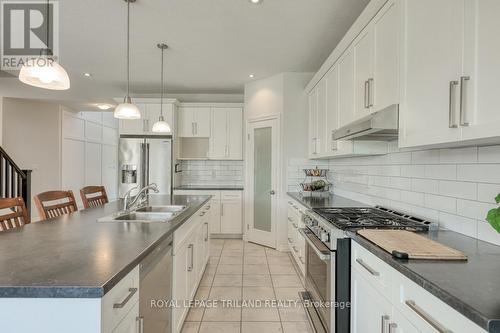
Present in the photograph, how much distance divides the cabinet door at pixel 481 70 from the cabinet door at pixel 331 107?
1635 mm

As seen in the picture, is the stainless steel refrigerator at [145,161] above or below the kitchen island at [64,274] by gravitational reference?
above

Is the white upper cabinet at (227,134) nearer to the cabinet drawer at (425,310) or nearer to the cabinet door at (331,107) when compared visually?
the cabinet door at (331,107)

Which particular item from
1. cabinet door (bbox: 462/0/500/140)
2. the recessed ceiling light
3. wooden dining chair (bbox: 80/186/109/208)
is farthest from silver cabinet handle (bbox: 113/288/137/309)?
the recessed ceiling light

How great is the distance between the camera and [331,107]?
292 centimetres

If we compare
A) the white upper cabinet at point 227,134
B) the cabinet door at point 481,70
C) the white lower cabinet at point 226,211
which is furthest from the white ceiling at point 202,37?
the white lower cabinet at point 226,211

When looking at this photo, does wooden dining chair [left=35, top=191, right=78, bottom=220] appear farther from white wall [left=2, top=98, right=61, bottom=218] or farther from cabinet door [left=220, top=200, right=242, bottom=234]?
white wall [left=2, top=98, right=61, bottom=218]

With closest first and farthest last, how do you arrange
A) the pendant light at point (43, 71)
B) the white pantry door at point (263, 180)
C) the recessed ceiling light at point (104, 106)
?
the pendant light at point (43, 71) < the white pantry door at point (263, 180) < the recessed ceiling light at point (104, 106)

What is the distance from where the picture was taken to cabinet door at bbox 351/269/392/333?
1230 millimetres

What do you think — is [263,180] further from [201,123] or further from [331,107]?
[331,107]

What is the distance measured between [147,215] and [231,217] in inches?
104

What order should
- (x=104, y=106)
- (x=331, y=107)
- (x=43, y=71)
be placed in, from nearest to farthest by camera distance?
(x=43, y=71)
(x=331, y=107)
(x=104, y=106)

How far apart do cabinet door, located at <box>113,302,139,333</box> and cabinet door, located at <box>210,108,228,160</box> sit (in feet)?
13.3

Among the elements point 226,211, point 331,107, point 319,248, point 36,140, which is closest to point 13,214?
point 319,248

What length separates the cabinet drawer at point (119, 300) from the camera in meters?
0.92
